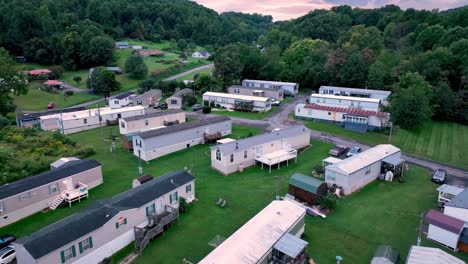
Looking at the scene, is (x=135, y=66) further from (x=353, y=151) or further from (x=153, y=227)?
(x=153, y=227)

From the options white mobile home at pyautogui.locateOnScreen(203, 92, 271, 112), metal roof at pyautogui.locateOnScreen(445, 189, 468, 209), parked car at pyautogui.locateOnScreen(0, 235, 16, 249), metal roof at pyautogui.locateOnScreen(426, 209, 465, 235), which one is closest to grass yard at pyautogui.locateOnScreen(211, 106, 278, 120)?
white mobile home at pyautogui.locateOnScreen(203, 92, 271, 112)

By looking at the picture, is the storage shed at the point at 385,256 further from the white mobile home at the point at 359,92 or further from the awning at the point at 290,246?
the white mobile home at the point at 359,92

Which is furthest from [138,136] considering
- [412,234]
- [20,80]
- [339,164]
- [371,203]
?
[20,80]

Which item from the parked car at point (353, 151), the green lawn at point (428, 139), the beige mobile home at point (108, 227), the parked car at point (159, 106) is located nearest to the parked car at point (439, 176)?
the green lawn at point (428, 139)

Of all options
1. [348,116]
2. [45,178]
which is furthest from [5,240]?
[348,116]

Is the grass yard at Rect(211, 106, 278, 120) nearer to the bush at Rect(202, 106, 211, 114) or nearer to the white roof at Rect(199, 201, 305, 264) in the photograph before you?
the bush at Rect(202, 106, 211, 114)

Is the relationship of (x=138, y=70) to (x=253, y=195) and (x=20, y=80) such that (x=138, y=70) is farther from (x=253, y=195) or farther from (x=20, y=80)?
(x=253, y=195)
